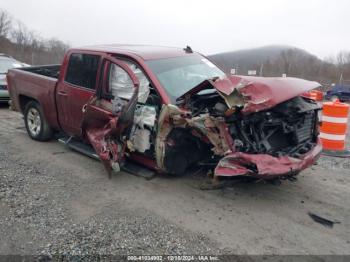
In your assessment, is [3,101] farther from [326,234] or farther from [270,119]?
[326,234]

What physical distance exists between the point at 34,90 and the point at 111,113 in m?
2.37

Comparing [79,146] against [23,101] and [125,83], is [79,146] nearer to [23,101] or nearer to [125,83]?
[125,83]

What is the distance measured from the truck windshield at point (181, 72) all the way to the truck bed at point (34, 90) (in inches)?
81.9

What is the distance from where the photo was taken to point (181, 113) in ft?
13.7

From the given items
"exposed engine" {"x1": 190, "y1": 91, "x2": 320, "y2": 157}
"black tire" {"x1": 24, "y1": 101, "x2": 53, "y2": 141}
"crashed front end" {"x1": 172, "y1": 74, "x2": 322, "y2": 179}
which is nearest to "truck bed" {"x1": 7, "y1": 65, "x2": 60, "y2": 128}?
"black tire" {"x1": 24, "y1": 101, "x2": 53, "y2": 141}

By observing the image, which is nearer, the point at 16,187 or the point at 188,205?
the point at 188,205

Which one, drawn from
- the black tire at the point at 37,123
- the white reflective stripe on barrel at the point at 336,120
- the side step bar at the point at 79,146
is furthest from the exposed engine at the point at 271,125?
the black tire at the point at 37,123

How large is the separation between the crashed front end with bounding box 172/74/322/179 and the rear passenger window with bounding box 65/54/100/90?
1.59 meters

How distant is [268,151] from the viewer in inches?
161

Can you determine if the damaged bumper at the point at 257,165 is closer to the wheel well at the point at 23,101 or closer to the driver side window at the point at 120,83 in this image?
the driver side window at the point at 120,83

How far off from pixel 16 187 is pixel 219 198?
104 inches

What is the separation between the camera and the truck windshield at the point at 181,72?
4668mm

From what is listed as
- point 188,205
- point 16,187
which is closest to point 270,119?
point 188,205

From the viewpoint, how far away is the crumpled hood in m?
3.79
